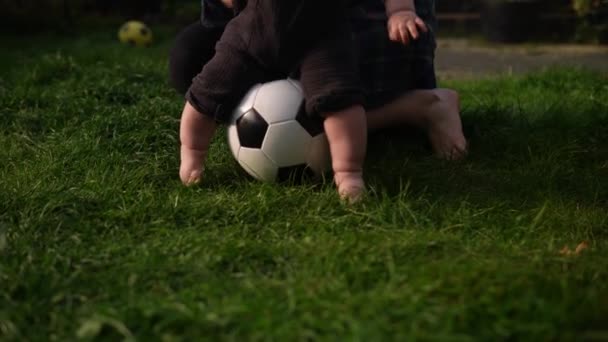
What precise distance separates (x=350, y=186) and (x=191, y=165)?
0.56 m

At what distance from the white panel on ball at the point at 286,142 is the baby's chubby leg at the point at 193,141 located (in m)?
0.23

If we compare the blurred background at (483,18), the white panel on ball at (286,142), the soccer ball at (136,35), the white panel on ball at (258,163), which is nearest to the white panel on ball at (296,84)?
the white panel on ball at (286,142)

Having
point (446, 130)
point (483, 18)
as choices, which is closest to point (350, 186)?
point (446, 130)

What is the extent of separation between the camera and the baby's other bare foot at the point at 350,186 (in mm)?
2275

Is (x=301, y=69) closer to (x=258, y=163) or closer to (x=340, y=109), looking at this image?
(x=340, y=109)

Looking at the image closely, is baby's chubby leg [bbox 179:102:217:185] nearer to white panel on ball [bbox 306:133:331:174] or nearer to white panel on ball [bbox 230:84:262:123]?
white panel on ball [bbox 230:84:262:123]

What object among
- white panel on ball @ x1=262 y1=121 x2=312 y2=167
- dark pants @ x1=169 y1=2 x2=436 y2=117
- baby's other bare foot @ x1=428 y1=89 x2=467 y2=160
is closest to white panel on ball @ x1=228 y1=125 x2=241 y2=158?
white panel on ball @ x1=262 y1=121 x2=312 y2=167

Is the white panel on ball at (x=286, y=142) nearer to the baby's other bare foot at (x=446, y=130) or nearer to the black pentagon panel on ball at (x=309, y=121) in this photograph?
the black pentagon panel on ball at (x=309, y=121)

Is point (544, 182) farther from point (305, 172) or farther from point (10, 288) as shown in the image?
point (10, 288)

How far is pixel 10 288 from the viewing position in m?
1.72

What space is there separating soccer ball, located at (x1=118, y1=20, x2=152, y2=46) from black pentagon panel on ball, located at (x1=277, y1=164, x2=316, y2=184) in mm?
4334

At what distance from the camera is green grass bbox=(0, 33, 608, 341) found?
5.00ft

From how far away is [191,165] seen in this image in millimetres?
2506

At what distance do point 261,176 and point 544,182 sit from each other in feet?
3.12
